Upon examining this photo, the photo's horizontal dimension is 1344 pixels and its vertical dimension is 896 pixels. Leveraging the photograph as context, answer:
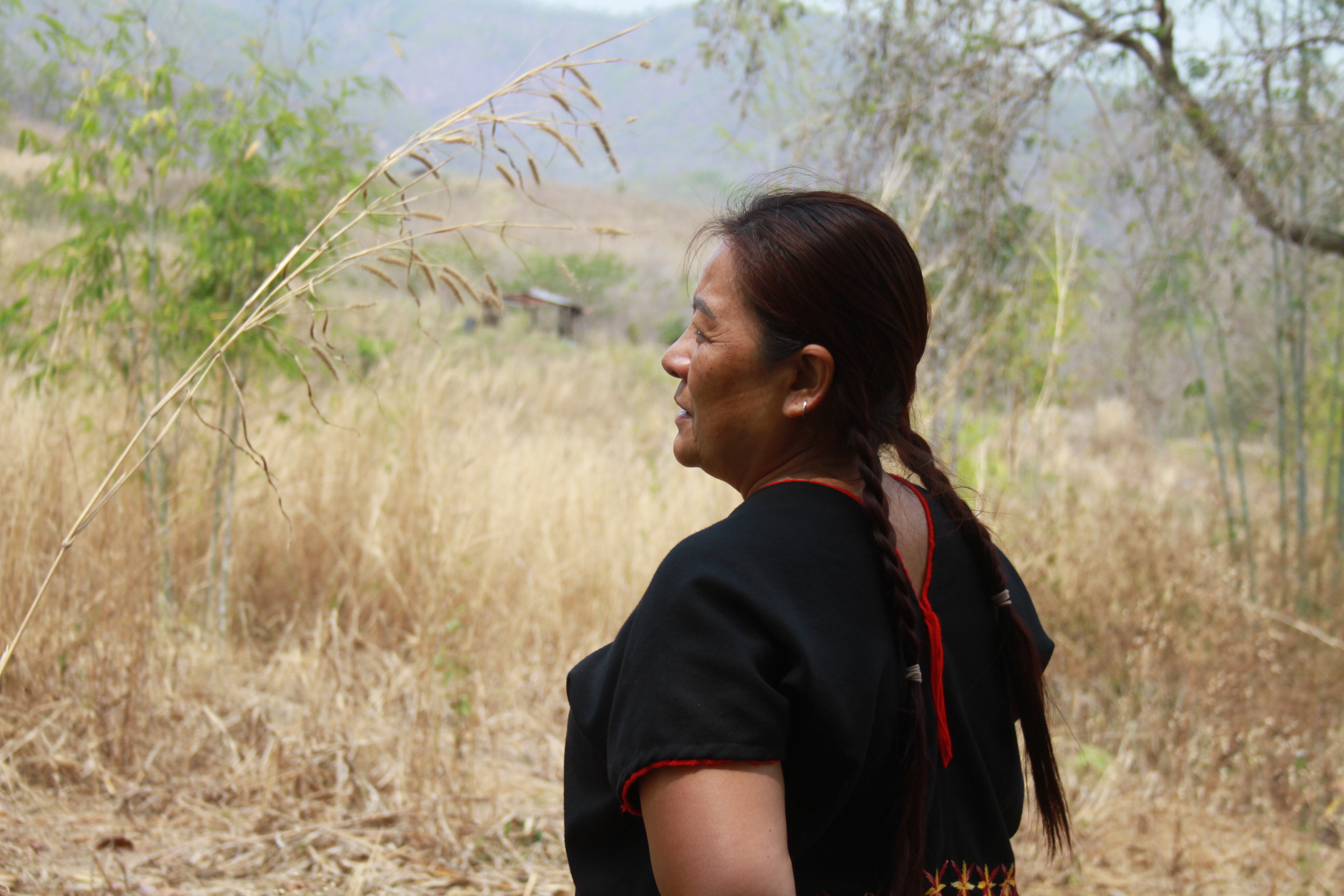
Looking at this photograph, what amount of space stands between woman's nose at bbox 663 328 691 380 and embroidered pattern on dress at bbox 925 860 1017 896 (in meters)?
0.66

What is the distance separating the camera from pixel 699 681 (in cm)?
93

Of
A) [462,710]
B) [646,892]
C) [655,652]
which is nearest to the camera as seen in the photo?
[655,652]

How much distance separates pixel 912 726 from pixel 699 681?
278mm

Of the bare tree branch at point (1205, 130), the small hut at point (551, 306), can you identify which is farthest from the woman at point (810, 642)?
the small hut at point (551, 306)

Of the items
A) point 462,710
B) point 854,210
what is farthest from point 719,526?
point 462,710

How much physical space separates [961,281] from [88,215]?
384cm

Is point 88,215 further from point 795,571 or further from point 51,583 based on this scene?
point 795,571

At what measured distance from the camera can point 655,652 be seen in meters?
0.96

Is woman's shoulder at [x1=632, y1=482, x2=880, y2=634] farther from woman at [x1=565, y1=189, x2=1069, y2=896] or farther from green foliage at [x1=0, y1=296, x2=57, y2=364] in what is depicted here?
green foliage at [x1=0, y1=296, x2=57, y2=364]

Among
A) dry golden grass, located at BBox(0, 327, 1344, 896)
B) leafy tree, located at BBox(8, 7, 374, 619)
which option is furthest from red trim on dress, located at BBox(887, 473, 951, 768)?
leafy tree, located at BBox(8, 7, 374, 619)

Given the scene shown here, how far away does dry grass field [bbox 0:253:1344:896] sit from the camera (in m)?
2.82

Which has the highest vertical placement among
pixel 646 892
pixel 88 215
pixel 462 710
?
pixel 88 215

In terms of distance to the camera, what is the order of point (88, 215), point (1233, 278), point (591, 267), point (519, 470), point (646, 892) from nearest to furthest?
point (646, 892) < point (591, 267) < point (88, 215) < point (1233, 278) < point (519, 470)

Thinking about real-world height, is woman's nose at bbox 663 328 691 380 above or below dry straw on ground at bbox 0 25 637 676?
below
